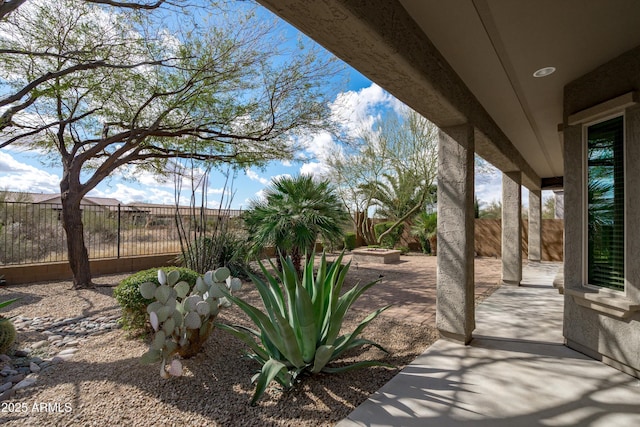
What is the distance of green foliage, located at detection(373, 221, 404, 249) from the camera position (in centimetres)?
1334

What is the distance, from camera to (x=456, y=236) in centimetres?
348

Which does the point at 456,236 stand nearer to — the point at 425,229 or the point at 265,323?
the point at 265,323

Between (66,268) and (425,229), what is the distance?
11651 mm

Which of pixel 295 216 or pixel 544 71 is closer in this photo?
pixel 544 71

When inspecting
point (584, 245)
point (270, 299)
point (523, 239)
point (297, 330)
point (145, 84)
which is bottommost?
Answer: point (297, 330)

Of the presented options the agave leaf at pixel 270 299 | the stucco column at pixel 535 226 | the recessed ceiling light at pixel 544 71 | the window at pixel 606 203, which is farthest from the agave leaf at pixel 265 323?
the stucco column at pixel 535 226

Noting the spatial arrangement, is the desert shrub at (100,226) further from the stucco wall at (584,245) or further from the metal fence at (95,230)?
the stucco wall at (584,245)

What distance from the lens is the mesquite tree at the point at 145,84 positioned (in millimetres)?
5070

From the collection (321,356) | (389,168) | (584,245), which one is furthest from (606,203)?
(389,168)

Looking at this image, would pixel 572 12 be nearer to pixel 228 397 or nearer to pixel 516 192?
pixel 228 397

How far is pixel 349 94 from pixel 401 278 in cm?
457

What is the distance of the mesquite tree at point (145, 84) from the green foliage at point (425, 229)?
24.1 feet

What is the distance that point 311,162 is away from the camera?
8.33 m

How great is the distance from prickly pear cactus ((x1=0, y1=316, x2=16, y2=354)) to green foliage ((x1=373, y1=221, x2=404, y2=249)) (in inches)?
464
